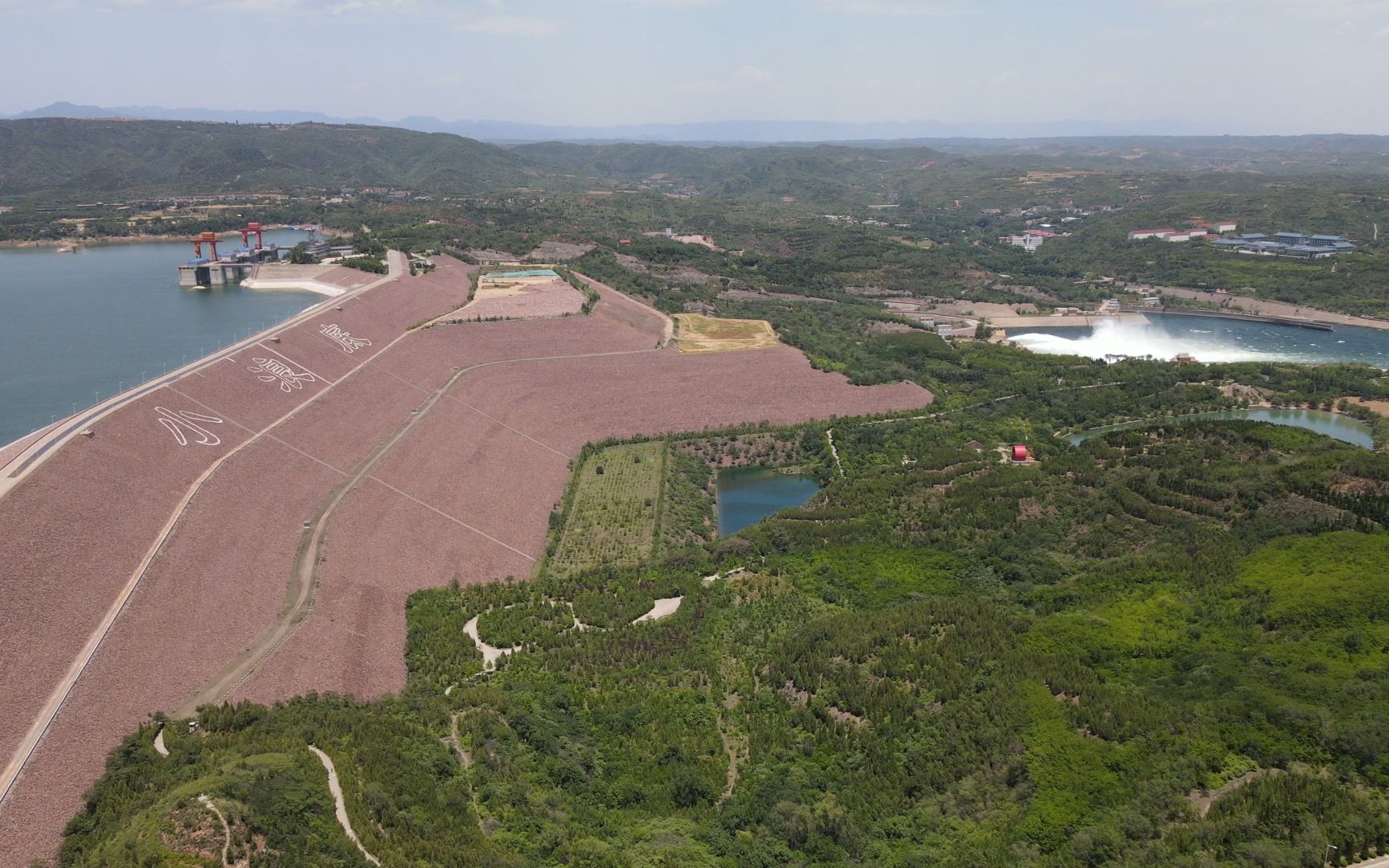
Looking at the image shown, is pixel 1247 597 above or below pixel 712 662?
above

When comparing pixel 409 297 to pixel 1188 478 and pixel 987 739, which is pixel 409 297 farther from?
pixel 987 739

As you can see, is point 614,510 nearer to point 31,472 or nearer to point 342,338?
point 342,338

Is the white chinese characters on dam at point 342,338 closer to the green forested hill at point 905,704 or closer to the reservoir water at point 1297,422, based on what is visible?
the green forested hill at point 905,704

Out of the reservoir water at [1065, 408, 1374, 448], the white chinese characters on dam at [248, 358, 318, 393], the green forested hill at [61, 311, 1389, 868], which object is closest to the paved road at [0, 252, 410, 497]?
the white chinese characters on dam at [248, 358, 318, 393]

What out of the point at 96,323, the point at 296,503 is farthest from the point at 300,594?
the point at 96,323

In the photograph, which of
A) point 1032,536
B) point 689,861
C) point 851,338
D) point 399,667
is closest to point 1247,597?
point 1032,536

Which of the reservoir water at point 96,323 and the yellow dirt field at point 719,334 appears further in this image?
the yellow dirt field at point 719,334

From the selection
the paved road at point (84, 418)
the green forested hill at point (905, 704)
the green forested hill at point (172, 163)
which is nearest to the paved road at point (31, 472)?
the paved road at point (84, 418)

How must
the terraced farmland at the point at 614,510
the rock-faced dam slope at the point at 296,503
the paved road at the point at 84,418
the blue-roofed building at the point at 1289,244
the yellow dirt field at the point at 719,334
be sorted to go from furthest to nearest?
the blue-roofed building at the point at 1289,244
the yellow dirt field at the point at 719,334
the terraced farmland at the point at 614,510
the paved road at the point at 84,418
the rock-faced dam slope at the point at 296,503
